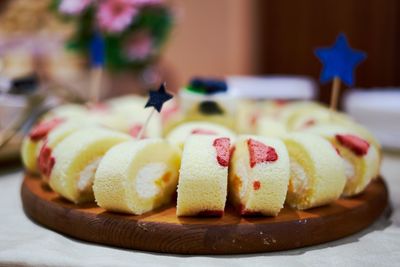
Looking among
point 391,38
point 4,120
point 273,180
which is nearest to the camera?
point 273,180

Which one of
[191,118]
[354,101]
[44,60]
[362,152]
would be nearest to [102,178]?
[191,118]

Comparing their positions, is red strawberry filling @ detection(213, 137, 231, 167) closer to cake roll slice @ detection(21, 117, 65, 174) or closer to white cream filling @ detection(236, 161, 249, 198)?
white cream filling @ detection(236, 161, 249, 198)

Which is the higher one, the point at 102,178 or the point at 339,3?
the point at 339,3

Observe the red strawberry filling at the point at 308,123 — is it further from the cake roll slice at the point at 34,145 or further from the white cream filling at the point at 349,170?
the cake roll slice at the point at 34,145

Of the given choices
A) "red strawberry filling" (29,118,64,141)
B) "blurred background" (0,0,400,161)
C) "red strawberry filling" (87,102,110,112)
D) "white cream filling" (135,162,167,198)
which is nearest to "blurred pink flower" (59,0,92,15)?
"blurred background" (0,0,400,161)

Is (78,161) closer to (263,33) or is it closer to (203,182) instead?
(203,182)

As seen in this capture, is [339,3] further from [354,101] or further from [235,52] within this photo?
[354,101]
